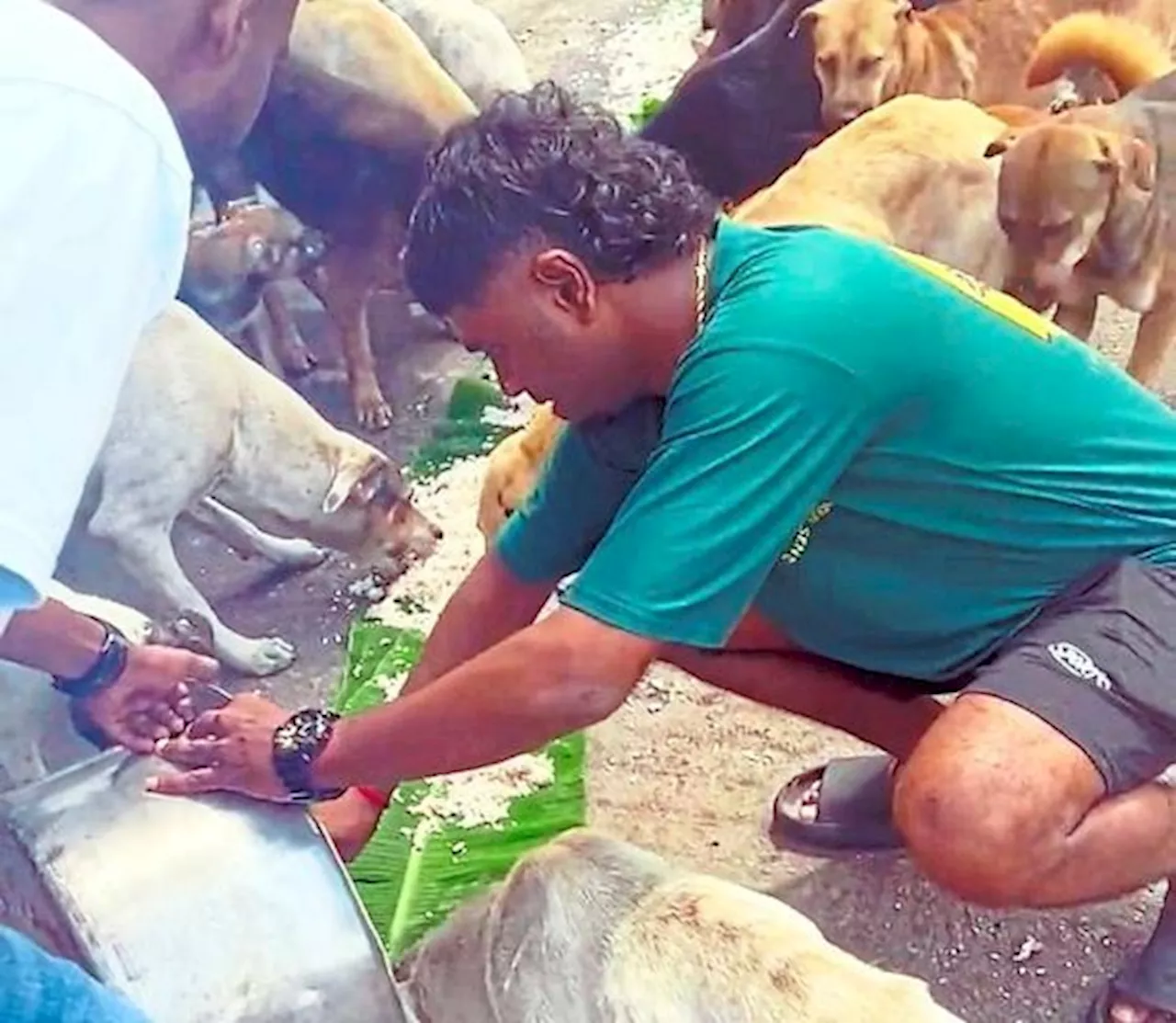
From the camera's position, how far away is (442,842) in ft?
9.20

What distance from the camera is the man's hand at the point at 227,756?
2.04 meters

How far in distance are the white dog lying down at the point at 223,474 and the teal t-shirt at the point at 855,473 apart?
1.14 metres

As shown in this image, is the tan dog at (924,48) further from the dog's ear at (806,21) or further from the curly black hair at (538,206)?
the curly black hair at (538,206)

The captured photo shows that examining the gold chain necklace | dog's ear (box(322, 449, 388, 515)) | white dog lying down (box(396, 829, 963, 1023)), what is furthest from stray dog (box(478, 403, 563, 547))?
white dog lying down (box(396, 829, 963, 1023))

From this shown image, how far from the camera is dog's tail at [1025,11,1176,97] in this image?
14.0 ft

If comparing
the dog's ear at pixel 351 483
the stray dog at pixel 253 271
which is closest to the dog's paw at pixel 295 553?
the dog's ear at pixel 351 483

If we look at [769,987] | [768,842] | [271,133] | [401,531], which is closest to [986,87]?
[271,133]

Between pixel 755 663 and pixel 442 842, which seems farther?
pixel 442 842

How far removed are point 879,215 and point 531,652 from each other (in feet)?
6.36

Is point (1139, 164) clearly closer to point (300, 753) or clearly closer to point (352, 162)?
point (352, 162)

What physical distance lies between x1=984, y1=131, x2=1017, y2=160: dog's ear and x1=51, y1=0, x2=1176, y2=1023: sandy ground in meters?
0.65

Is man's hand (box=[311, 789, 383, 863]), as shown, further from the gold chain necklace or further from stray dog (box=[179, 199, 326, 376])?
stray dog (box=[179, 199, 326, 376])

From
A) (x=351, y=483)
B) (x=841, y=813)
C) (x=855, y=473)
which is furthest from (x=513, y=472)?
(x=855, y=473)

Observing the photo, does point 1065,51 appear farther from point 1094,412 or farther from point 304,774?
point 304,774
